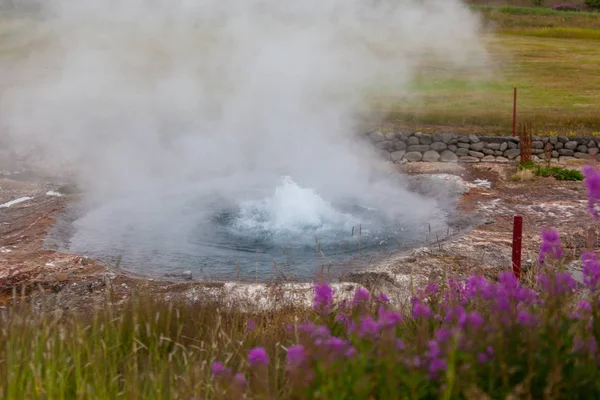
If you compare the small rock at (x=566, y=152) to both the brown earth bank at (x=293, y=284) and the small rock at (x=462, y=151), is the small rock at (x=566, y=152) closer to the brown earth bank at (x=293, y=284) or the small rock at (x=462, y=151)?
the small rock at (x=462, y=151)

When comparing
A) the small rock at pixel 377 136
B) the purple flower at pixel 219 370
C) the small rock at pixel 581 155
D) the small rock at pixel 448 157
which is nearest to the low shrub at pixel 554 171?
the small rock at pixel 448 157

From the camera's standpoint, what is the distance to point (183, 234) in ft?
24.4

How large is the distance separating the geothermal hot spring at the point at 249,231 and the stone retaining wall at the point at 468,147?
2.83 meters

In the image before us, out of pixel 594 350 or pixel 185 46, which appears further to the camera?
pixel 185 46

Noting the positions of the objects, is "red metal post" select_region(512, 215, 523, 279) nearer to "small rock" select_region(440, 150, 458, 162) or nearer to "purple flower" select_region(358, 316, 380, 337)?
"purple flower" select_region(358, 316, 380, 337)

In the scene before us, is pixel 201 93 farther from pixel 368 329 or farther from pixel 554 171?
pixel 368 329

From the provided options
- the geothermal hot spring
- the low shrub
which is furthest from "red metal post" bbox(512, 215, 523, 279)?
the low shrub

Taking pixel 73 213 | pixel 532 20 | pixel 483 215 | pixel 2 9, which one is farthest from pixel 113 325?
pixel 532 20

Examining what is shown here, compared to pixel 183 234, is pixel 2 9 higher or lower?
higher

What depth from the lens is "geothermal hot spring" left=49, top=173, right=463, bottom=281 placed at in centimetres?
652

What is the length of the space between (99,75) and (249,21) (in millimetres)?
2596

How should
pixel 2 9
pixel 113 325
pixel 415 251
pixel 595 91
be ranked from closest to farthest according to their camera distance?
pixel 113 325 < pixel 415 251 < pixel 2 9 < pixel 595 91

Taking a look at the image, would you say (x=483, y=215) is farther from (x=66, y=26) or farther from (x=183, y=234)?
(x=66, y=26)

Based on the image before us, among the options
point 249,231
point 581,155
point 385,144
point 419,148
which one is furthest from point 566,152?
point 249,231
